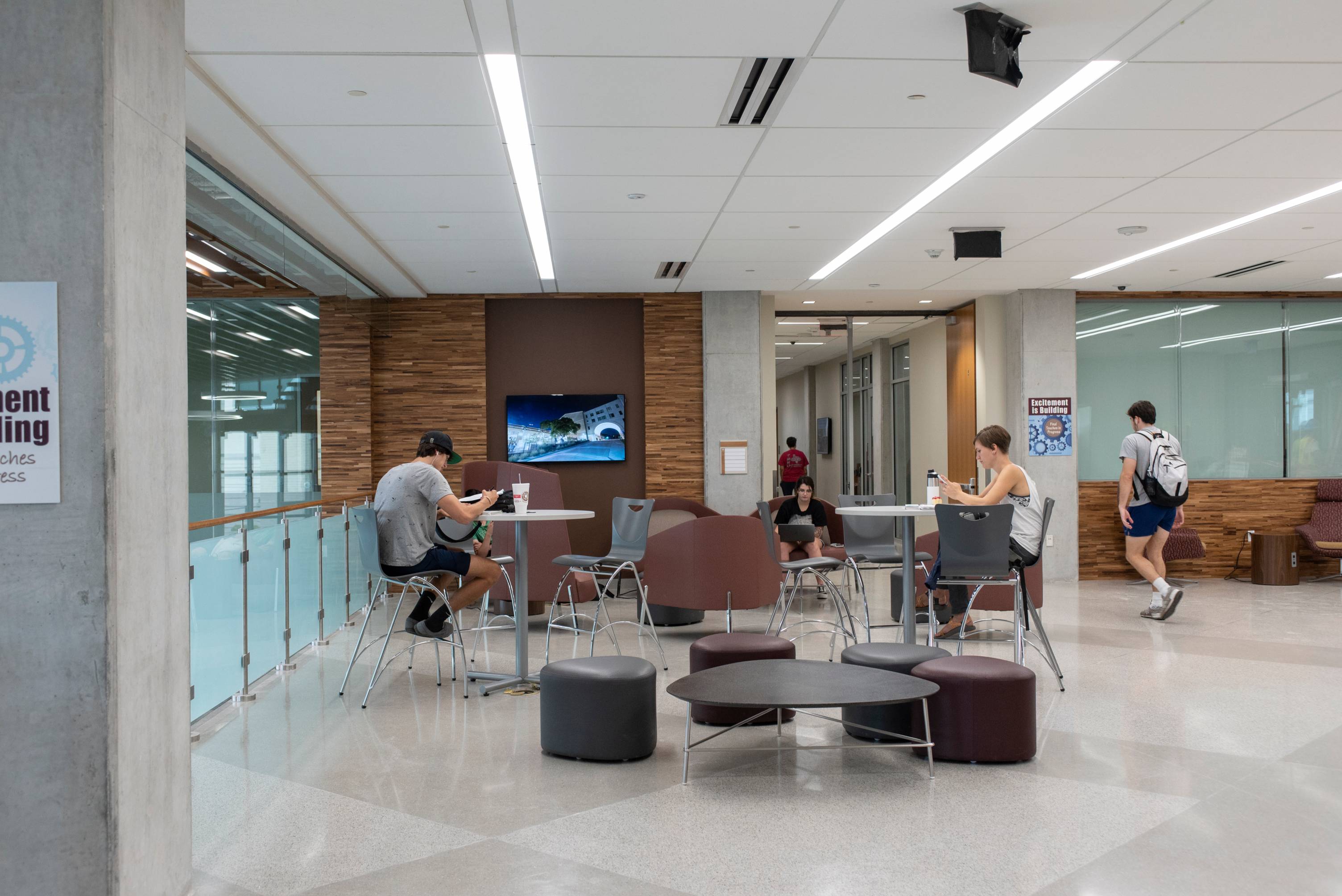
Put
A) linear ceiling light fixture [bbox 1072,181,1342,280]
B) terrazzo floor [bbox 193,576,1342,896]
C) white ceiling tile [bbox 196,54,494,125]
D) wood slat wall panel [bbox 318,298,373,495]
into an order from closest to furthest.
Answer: terrazzo floor [bbox 193,576,1342,896] < white ceiling tile [bbox 196,54,494,125] < linear ceiling light fixture [bbox 1072,181,1342,280] < wood slat wall panel [bbox 318,298,373,495]

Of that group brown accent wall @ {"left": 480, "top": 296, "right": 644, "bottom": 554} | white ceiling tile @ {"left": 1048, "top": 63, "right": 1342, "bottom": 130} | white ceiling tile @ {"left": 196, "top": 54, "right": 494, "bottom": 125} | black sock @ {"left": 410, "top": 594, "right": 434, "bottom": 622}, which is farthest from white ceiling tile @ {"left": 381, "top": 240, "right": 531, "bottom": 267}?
white ceiling tile @ {"left": 1048, "top": 63, "right": 1342, "bottom": 130}

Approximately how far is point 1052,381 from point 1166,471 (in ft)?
7.82

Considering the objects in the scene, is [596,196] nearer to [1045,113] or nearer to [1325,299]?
[1045,113]

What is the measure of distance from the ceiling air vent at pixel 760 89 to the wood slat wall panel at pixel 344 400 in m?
4.39

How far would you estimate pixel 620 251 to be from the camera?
834 centimetres

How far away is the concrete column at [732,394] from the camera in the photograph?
10484 millimetres

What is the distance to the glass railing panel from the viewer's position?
471 cm

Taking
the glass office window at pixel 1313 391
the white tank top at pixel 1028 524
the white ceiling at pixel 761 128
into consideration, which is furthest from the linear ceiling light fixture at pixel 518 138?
the glass office window at pixel 1313 391

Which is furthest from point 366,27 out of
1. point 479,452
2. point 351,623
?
point 479,452

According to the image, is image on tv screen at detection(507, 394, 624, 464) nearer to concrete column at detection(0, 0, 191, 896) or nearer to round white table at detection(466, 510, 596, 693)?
round white table at detection(466, 510, 596, 693)

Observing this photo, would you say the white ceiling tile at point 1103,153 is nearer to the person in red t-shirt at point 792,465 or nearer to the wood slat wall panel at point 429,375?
the wood slat wall panel at point 429,375

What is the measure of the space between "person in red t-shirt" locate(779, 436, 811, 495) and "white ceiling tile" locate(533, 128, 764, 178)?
26.3 ft

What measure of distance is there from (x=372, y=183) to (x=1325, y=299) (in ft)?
34.3

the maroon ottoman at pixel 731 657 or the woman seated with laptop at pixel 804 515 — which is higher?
the woman seated with laptop at pixel 804 515
